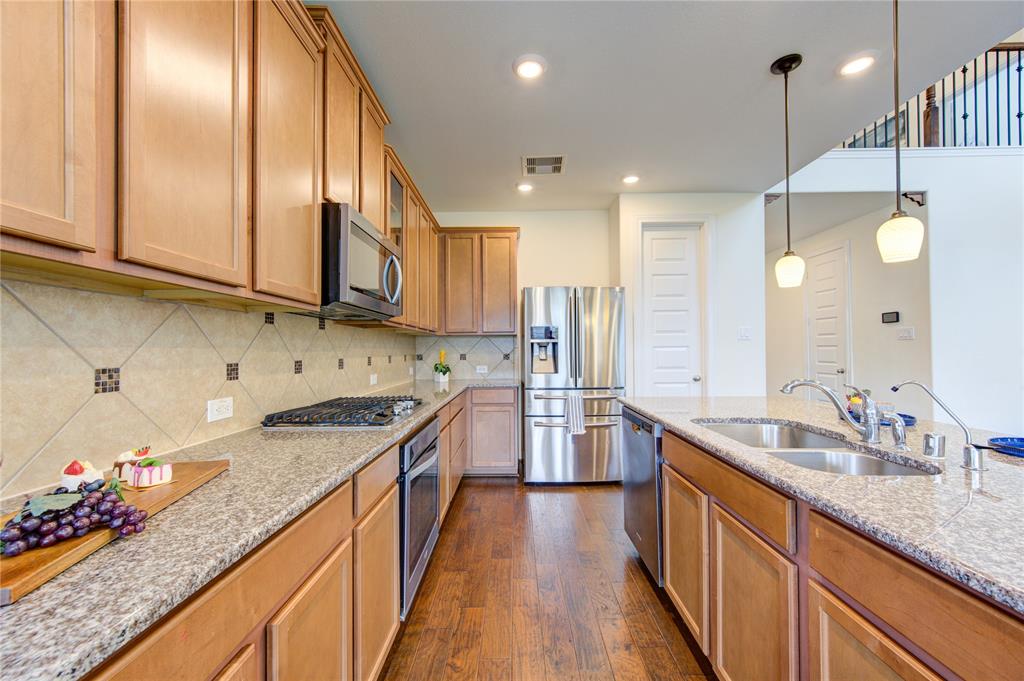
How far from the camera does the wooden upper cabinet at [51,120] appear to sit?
59 centimetres

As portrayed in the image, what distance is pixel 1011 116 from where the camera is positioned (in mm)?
3811

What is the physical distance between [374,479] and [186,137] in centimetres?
107

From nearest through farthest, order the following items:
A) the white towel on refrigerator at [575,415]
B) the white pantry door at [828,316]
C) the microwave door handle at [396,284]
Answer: the microwave door handle at [396,284], the white towel on refrigerator at [575,415], the white pantry door at [828,316]

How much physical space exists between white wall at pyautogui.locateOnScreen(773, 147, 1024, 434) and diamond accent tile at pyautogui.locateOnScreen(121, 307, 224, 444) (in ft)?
15.6

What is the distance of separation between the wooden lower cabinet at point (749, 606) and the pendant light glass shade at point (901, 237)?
1.21 m

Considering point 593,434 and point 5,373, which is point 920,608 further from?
point 593,434

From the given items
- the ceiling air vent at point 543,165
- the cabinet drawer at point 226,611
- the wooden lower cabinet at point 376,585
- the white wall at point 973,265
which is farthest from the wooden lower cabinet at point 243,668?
the white wall at point 973,265

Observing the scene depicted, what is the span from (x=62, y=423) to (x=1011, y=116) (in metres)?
7.12

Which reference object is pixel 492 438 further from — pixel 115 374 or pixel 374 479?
pixel 115 374

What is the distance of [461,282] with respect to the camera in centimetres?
386

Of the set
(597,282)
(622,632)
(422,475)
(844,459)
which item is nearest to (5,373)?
(422,475)

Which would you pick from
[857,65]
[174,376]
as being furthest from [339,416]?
[857,65]

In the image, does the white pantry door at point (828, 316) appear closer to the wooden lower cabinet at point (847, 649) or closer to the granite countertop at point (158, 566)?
the wooden lower cabinet at point (847, 649)

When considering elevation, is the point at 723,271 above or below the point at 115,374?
above
